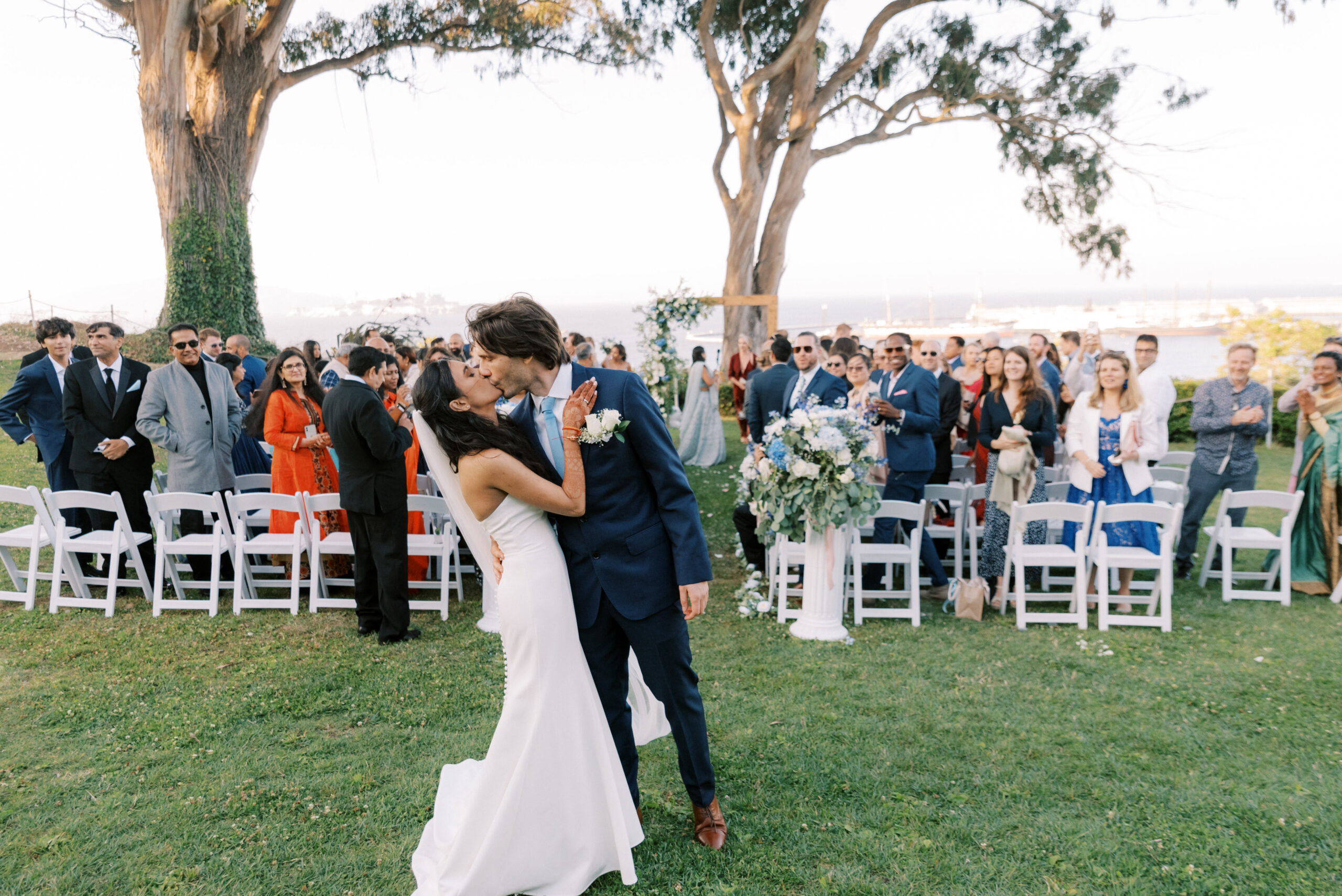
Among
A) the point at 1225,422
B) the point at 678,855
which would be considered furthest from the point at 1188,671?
the point at 678,855

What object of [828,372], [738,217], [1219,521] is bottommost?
[1219,521]

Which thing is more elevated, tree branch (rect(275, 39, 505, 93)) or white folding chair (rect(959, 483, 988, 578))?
tree branch (rect(275, 39, 505, 93))

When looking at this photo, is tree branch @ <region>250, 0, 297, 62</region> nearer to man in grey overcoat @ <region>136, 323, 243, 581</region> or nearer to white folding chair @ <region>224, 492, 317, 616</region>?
man in grey overcoat @ <region>136, 323, 243, 581</region>

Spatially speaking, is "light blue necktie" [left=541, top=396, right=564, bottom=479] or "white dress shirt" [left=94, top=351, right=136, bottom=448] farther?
"white dress shirt" [left=94, top=351, right=136, bottom=448]

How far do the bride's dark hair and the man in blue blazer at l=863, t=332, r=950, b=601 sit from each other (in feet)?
13.4

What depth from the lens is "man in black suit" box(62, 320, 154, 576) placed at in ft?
20.6

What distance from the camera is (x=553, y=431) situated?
2.80 meters

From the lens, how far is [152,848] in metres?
3.18

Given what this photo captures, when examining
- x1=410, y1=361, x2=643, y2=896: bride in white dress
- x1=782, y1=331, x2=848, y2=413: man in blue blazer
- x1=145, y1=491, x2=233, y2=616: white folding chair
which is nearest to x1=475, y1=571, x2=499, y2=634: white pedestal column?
x1=145, y1=491, x2=233, y2=616: white folding chair

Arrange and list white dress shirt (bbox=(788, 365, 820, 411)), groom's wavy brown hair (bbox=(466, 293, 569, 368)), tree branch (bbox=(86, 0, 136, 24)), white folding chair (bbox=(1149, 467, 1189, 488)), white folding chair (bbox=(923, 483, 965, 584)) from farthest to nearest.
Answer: tree branch (bbox=(86, 0, 136, 24)) < white folding chair (bbox=(1149, 467, 1189, 488)) < white dress shirt (bbox=(788, 365, 820, 411)) < white folding chair (bbox=(923, 483, 965, 584)) < groom's wavy brown hair (bbox=(466, 293, 569, 368))

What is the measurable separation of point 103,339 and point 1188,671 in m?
8.19

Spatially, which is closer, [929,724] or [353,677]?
[929,724]

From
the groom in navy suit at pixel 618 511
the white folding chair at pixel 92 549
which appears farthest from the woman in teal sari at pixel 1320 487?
the white folding chair at pixel 92 549

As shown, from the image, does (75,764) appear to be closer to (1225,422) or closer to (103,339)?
(103,339)
